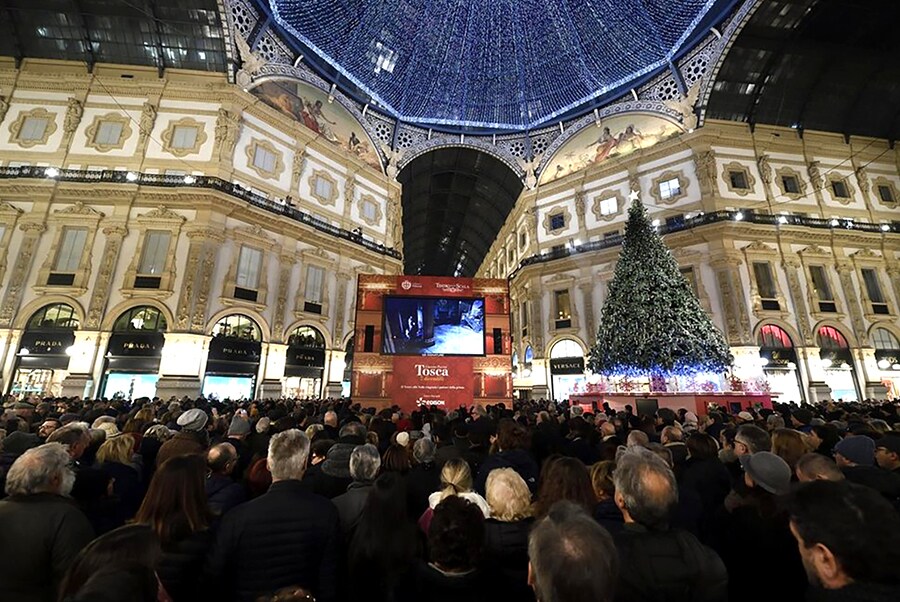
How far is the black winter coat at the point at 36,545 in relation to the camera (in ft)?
6.90

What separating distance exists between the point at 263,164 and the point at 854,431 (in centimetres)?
2789

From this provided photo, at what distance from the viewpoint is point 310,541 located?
2.48 m

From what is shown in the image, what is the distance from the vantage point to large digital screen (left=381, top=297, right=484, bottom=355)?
16656mm

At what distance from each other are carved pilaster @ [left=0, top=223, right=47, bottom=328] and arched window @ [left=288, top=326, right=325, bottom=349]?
12.3 m

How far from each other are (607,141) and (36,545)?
34.2 meters

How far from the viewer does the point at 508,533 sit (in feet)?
8.15

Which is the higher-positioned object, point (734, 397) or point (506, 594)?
point (734, 397)

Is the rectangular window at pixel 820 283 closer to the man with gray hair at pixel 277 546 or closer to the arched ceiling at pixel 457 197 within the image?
the arched ceiling at pixel 457 197

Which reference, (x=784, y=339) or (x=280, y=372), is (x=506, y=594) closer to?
(x=280, y=372)

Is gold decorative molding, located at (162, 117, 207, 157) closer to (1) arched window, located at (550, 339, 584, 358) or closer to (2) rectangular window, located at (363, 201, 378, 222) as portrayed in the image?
(2) rectangular window, located at (363, 201, 378, 222)

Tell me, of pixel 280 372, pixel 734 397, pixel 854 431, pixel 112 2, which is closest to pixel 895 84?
pixel 734 397

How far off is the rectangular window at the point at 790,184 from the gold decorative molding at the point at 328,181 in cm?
3074

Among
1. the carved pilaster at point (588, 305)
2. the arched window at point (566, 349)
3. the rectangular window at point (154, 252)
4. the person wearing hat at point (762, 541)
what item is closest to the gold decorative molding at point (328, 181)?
the rectangular window at point (154, 252)

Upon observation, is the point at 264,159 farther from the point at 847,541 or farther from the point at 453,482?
the point at 847,541
